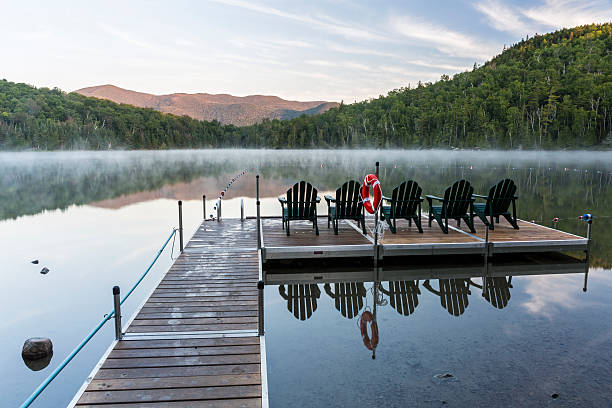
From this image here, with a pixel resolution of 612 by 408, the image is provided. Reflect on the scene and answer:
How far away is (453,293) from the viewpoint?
6836mm

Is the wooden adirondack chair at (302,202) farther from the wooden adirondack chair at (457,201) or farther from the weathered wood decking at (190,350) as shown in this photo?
the wooden adirondack chair at (457,201)

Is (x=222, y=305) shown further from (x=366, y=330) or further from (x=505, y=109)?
(x=505, y=109)

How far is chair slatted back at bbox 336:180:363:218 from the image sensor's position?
8.15 meters

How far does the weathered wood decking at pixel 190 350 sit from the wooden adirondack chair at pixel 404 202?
10.3 feet

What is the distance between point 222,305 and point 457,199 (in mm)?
5229

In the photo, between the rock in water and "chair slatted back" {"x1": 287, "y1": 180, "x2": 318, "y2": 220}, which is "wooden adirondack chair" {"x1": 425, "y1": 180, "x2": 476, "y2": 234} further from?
the rock in water

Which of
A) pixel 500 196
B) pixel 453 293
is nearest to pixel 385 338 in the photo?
pixel 453 293

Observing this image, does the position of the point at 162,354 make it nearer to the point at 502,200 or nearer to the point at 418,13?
the point at 502,200

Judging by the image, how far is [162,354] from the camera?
12.5 ft

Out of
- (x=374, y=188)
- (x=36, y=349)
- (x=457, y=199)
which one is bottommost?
(x=36, y=349)

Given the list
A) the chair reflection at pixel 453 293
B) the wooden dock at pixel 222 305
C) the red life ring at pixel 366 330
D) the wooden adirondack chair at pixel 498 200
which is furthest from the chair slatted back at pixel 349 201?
the red life ring at pixel 366 330

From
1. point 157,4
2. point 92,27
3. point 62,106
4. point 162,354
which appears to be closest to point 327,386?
point 162,354

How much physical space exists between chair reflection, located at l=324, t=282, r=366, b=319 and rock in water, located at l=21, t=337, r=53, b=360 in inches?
147

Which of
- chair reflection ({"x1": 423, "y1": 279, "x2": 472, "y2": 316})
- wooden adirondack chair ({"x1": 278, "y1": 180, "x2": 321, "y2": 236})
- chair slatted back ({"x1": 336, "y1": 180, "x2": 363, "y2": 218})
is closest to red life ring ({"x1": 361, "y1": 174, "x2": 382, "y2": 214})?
chair slatted back ({"x1": 336, "y1": 180, "x2": 363, "y2": 218})
